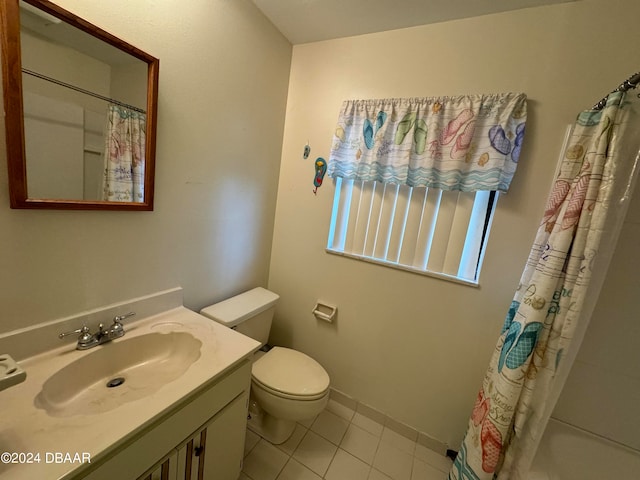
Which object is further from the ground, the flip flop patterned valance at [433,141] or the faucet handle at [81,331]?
the flip flop patterned valance at [433,141]

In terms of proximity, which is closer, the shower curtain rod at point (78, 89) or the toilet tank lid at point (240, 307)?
the shower curtain rod at point (78, 89)

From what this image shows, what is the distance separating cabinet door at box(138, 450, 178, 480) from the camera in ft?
2.36

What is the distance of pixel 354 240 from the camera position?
160cm

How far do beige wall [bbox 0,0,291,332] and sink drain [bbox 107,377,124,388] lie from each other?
295 millimetres

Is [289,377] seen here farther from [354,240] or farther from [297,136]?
[297,136]

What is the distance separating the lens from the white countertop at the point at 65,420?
1.73 feet

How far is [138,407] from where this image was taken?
0.69 metres

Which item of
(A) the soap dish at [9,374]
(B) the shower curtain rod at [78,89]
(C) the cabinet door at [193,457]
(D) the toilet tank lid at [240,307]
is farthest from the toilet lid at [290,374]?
(B) the shower curtain rod at [78,89]

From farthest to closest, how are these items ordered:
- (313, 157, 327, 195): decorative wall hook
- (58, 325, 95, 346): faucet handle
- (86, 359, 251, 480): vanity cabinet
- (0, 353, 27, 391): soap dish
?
(313, 157, 327, 195): decorative wall hook → (58, 325, 95, 346): faucet handle → (86, 359, 251, 480): vanity cabinet → (0, 353, 27, 391): soap dish

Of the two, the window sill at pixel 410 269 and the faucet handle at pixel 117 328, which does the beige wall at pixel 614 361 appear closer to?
the window sill at pixel 410 269

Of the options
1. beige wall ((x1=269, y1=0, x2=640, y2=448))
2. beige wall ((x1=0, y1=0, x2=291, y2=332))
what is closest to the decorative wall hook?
beige wall ((x1=269, y1=0, x2=640, y2=448))

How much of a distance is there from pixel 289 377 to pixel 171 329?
67cm

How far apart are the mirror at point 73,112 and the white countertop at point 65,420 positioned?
52 cm

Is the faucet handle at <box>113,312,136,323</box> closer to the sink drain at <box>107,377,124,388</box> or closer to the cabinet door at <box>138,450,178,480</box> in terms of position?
the sink drain at <box>107,377,124,388</box>
